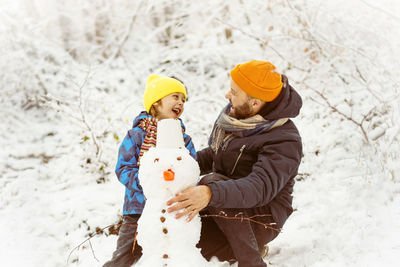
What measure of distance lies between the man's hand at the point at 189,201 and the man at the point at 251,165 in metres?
0.07

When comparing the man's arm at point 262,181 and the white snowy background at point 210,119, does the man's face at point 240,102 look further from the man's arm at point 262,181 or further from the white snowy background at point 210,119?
the white snowy background at point 210,119

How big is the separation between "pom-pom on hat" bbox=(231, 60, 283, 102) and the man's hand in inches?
32.3

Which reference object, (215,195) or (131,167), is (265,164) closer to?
(215,195)

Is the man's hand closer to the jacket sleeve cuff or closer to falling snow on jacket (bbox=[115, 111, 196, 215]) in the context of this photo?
the jacket sleeve cuff

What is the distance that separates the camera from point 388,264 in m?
2.27

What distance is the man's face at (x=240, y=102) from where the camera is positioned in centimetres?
226

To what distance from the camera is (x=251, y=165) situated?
2.26 metres

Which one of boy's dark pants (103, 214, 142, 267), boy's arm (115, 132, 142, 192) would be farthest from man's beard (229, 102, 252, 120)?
boy's dark pants (103, 214, 142, 267)

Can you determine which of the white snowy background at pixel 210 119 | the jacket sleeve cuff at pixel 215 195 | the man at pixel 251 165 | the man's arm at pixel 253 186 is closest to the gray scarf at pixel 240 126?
the man at pixel 251 165

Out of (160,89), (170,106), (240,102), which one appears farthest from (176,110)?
(240,102)

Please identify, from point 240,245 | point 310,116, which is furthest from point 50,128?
point 240,245

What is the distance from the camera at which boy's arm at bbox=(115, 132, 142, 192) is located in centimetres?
230

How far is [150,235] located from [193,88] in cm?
533

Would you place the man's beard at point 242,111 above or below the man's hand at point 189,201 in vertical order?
above
